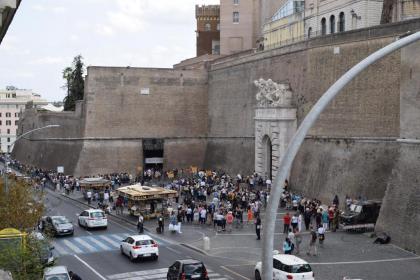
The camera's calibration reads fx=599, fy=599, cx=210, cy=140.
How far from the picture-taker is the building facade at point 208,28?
8794 cm

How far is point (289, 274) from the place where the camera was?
19.8 meters

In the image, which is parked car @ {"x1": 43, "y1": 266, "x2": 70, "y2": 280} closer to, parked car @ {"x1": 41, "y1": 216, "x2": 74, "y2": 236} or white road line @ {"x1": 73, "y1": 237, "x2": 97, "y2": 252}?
white road line @ {"x1": 73, "y1": 237, "x2": 97, "y2": 252}

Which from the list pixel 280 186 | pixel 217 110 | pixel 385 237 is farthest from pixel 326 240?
pixel 217 110

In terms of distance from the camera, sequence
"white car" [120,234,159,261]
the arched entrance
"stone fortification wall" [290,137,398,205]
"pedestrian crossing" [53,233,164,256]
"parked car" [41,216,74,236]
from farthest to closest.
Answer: the arched entrance
"stone fortification wall" [290,137,398,205]
"parked car" [41,216,74,236]
"pedestrian crossing" [53,233,164,256]
"white car" [120,234,159,261]

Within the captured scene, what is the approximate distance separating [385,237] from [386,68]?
1094 cm

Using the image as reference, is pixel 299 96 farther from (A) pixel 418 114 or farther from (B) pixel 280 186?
(B) pixel 280 186

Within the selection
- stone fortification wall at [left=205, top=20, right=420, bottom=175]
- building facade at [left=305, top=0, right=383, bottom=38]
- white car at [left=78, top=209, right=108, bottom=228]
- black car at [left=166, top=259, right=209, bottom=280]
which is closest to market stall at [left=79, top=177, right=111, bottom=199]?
white car at [left=78, top=209, right=108, bottom=228]

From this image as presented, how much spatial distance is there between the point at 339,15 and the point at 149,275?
3532cm

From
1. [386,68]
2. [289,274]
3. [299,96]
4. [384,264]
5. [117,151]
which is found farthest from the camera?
[117,151]

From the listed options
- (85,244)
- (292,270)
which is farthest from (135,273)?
(85,244)

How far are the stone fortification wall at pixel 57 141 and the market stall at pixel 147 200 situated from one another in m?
22.1

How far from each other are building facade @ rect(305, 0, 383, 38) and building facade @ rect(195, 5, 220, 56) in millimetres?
31242

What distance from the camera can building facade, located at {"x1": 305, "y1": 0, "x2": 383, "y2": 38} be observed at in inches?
1877

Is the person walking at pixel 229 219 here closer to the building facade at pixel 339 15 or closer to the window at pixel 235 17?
the building facade at pixel 339 15
